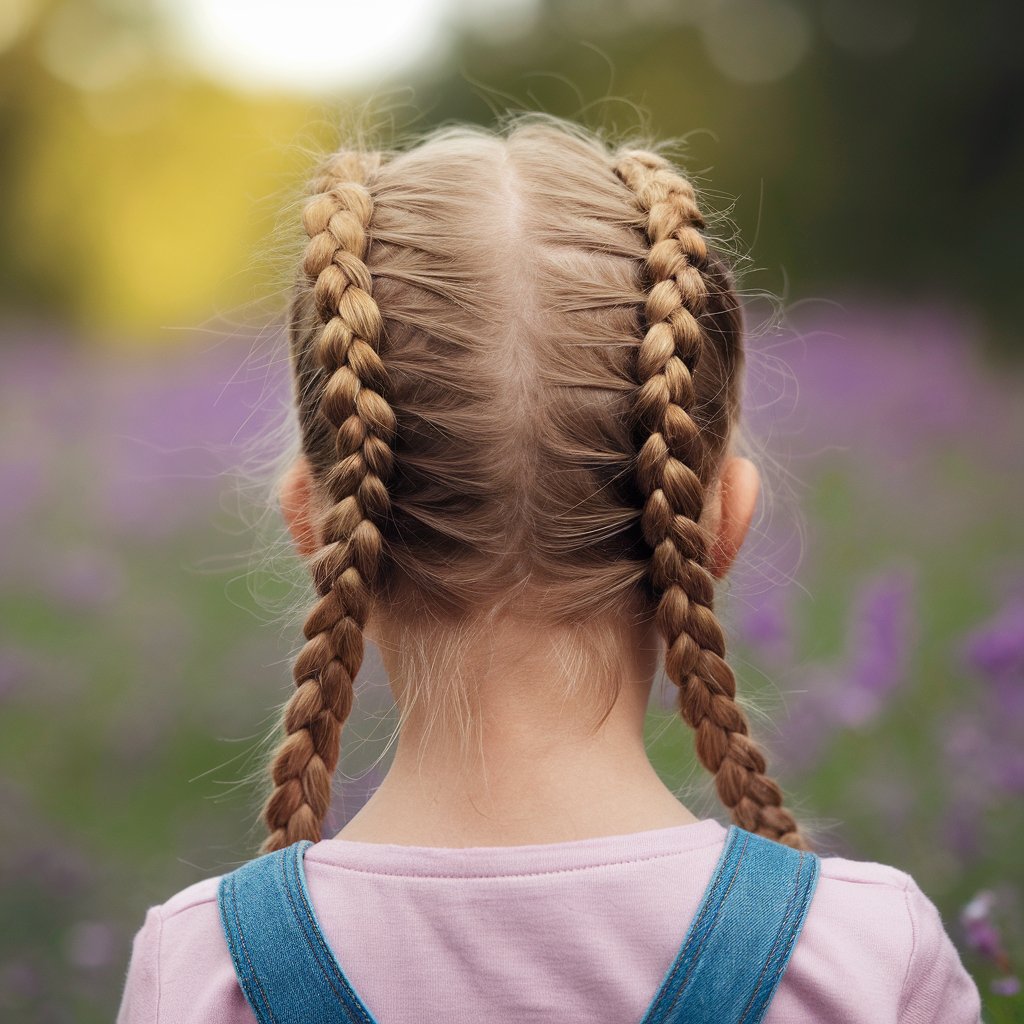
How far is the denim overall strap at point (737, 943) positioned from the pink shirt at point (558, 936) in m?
0.02

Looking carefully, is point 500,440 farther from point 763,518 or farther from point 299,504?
point 763,518

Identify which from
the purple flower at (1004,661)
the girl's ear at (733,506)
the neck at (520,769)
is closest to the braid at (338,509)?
the neck at (520,769)

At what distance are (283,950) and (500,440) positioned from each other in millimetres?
608

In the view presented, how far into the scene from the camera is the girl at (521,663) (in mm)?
1264

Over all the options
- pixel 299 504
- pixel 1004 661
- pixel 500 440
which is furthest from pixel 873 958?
pixel 1004 661

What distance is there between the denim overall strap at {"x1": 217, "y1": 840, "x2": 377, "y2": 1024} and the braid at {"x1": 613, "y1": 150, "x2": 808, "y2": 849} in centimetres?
53

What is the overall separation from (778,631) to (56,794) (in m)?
2.03

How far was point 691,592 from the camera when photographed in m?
1.49

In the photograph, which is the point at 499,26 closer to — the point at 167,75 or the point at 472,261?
the point at 167,75

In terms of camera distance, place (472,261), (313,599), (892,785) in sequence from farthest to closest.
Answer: (892,785)
(313,599)
(472,261)

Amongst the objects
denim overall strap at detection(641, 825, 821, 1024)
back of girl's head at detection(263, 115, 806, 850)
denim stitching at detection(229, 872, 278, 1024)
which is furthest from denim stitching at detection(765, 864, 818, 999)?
denim stitching at detection(229, 872, 278, 1024)

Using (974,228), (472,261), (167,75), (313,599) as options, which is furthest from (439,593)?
(167,75)

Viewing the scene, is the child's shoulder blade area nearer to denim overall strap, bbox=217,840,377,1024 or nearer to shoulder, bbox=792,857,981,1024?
shoulder, bbox=792,857,981,1024

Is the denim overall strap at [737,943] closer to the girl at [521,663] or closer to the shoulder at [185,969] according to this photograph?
the girl at [521,663]
